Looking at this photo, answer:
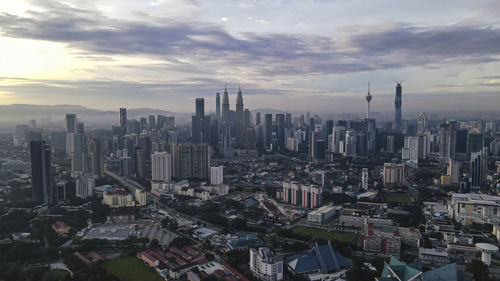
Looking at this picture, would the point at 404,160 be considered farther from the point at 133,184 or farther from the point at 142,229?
the point at 142,229

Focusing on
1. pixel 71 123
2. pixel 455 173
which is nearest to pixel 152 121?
pixel 71 123

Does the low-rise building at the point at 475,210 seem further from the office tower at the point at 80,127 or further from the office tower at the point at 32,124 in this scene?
the office tower at the point at 80,127

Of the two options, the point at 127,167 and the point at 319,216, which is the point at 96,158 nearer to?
the point at 127,167

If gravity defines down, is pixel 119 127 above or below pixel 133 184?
above

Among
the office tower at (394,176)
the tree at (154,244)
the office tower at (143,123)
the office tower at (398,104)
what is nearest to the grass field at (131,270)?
the tree at (154,244)

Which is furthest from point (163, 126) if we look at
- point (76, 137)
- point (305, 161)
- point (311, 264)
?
point (311, 264)

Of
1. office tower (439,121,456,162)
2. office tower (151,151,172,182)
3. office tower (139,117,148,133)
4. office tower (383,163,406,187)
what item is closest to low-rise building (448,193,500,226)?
office tower (383,163,406,187)
